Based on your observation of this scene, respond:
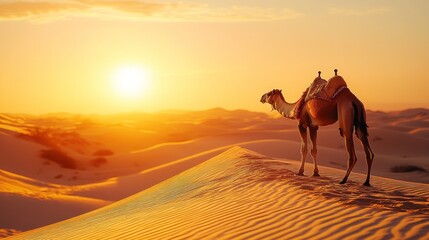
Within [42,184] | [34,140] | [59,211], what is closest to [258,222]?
[59,211]

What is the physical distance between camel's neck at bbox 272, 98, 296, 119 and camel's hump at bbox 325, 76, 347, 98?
1.87m

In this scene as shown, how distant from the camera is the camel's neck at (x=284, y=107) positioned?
13.0 meters

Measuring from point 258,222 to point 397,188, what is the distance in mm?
5073

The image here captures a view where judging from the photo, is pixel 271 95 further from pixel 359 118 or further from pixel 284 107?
pixel 359 118

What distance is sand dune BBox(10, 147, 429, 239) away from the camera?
278 inches

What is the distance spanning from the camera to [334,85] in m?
10.9

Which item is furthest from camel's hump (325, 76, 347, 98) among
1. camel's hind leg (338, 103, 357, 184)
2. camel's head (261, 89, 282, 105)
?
camel's head (261, 89, 282, 105)

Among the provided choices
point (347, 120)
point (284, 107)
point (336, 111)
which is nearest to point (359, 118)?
point (347, 120)

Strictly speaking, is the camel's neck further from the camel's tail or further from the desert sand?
the camel's tail

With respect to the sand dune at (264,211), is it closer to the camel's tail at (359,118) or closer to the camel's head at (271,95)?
the camel's tail at (359,118)

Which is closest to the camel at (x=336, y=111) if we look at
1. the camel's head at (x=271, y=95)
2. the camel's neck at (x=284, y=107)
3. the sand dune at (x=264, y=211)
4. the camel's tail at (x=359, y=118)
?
the camel's tail at (x=359, y=118)

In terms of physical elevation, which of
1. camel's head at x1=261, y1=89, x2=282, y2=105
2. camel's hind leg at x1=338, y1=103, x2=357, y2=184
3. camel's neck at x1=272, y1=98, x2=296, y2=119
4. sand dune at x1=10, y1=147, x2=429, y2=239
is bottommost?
sand dune at x1=10, y1=147, x2=429, y2=239

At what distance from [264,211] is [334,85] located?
11.5ft

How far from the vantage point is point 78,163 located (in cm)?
3512
